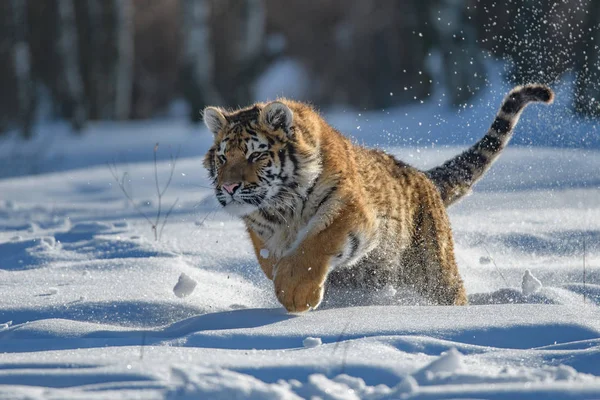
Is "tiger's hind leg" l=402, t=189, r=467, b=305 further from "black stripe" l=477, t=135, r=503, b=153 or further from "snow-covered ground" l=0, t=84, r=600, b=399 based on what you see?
"black stripe" l=477, t=135, r=503, b=153

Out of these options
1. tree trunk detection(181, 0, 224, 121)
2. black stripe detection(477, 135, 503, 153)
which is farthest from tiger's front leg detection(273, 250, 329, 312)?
tree trunk detection(181, 0, 224, 121)

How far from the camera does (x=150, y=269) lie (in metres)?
5.26

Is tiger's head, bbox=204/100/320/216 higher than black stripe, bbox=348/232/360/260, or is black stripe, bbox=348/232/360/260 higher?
tiger's head, bbox=204/100/320/216

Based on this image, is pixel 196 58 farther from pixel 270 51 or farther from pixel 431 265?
pixel 431 265

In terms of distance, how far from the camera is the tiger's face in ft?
14.3

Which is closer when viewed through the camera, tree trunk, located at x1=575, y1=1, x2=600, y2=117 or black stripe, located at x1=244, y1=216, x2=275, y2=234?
black stripe, located at x1=244, y1=216, x2=275, y2=234

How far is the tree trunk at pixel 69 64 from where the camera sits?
1950 cm

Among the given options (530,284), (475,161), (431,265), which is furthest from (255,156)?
(475,161)

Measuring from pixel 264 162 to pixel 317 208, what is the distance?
347 mm

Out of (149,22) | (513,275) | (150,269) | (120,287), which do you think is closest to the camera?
(120,287)

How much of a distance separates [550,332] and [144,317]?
1820 millimetres

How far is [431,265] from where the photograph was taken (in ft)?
16.5

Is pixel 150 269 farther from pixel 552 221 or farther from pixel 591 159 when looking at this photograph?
pixel 591 159

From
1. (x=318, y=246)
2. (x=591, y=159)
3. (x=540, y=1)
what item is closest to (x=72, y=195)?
(x=591, y=159)
